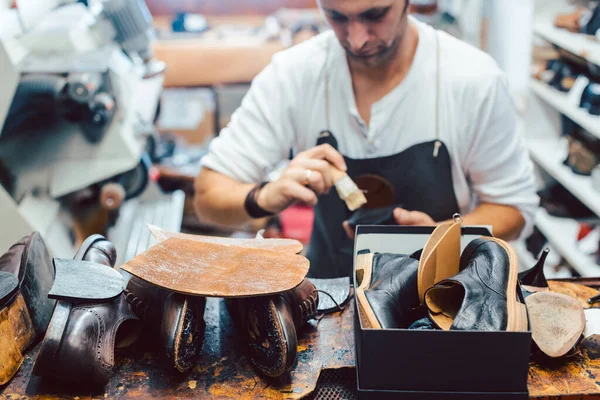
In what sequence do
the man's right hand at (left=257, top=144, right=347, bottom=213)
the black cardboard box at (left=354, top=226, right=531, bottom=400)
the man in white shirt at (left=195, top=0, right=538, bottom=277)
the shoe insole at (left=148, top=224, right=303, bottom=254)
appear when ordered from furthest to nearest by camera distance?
the man in white shirt at (left=195, top=0, right=538, bottom=277) → the man's right hand at (left=257, top=144, right=347, bottom=213) → the shoe insole at (left=148, top=224, right=303, bottom=254) → the black cardboard box at (left=354, top=226, right=531, bottom=400)

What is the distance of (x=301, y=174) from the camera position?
1.42m

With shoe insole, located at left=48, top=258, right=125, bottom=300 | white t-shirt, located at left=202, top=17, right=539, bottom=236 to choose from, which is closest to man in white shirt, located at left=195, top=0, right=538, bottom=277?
white t-shirt, located at left=202, top=17, right=539, bottom=236

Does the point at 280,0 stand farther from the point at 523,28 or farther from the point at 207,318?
the point at 207,318

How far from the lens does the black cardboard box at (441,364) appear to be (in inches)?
33.1

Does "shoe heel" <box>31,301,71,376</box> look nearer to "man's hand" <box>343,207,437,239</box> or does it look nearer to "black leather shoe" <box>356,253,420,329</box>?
"black leather shoe" <box>356,253,420,329</box>

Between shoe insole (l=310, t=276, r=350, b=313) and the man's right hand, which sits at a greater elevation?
→ the man's right hand

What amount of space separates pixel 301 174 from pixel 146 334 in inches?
21.3

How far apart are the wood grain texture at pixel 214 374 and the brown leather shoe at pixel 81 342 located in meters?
0.05

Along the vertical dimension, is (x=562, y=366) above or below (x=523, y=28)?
above

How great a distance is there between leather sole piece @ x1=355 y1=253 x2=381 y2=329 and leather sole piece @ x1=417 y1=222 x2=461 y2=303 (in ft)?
0.31

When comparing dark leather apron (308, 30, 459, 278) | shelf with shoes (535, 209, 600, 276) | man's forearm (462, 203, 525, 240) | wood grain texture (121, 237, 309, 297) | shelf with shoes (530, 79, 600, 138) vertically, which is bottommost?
shelf with shoes (535, 209, 600, 276)

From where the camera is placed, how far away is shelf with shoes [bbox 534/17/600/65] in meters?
2.46

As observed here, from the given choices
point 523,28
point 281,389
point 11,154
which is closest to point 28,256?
point 281,389

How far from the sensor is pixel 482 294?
35.7 inches
